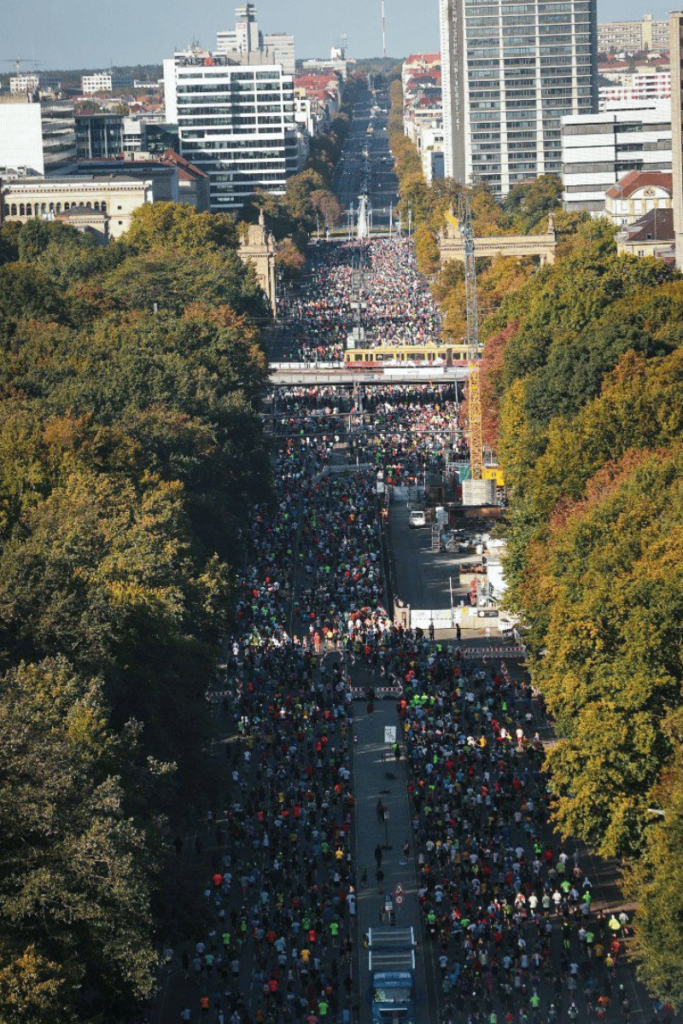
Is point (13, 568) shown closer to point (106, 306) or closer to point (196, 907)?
point (196, 907)

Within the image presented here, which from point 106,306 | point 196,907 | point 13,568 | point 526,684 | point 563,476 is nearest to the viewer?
point 196,907

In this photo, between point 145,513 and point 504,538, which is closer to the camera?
point 145,513

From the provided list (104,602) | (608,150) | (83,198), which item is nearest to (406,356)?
(83,198)

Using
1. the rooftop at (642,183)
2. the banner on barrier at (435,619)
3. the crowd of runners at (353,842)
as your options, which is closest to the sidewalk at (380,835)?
the crowd of runners at (353,842)

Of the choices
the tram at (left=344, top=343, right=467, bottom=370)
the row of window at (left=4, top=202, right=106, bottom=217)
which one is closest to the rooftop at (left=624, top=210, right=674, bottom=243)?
the tram at (left=344, top=343, right=467, bottom=370)

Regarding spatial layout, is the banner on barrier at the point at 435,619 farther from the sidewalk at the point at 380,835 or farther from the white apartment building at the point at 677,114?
the white apartment building at the point at 677,114

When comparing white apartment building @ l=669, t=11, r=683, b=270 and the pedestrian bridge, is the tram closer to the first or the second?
the pedestrian bridge

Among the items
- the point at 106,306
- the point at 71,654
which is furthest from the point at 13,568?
the point at 106,306
